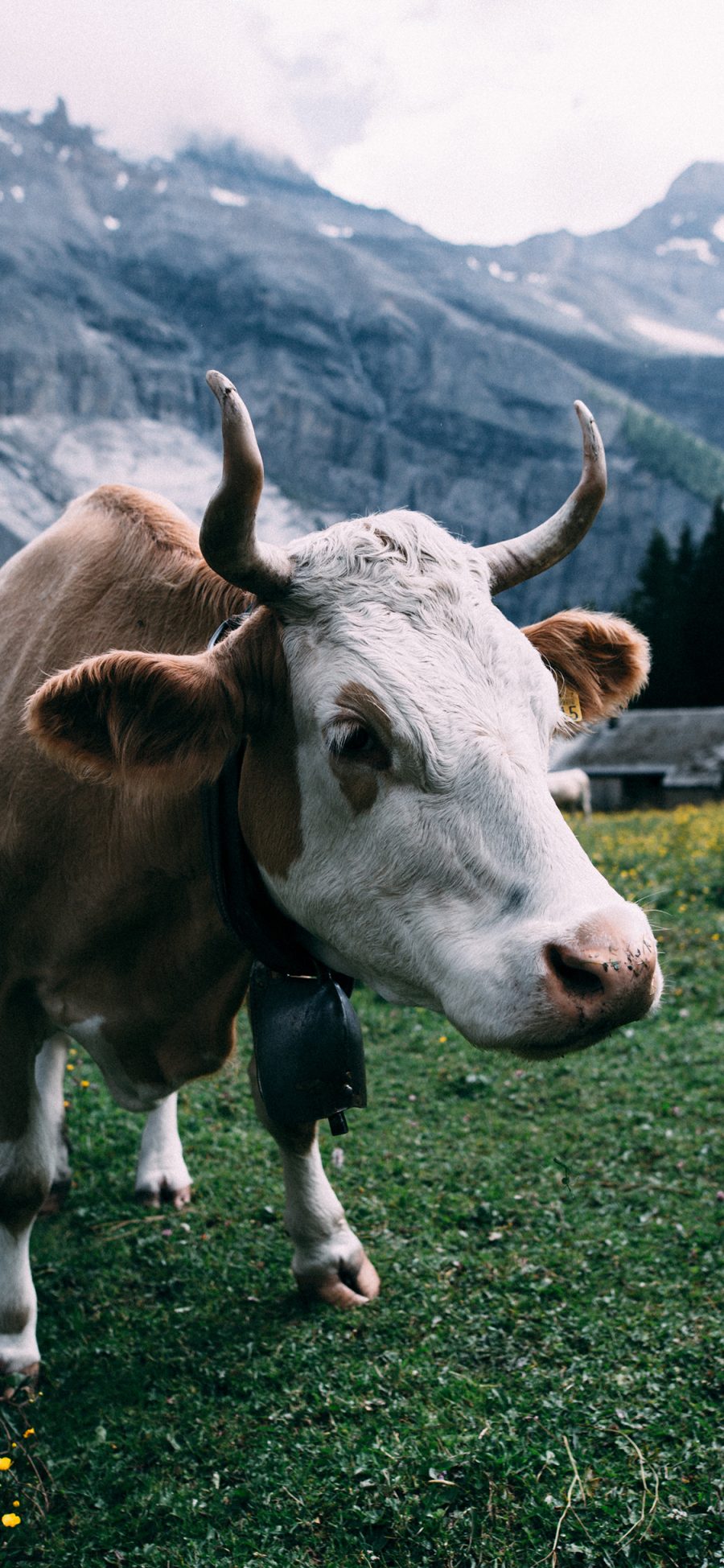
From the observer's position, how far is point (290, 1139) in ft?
14.3

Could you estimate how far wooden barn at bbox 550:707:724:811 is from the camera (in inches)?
1688

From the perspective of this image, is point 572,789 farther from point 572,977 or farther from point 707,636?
point 707,636

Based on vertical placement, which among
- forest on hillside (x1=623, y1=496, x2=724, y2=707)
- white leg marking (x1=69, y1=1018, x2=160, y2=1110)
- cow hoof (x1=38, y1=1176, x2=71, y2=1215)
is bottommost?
forest on hillside (x1=623, y1=496, x2=724, y2=707)

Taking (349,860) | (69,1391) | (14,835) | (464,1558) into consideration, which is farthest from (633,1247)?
(14,835)

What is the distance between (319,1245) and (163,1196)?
1.38 metres

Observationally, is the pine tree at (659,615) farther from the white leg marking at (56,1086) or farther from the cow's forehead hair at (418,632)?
the cow's forehead hair at (418,632)

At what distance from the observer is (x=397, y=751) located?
9.23 feet

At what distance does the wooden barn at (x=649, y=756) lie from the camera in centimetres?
4288

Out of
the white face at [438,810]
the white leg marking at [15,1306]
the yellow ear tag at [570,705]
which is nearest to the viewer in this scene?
the white face at [438,810]

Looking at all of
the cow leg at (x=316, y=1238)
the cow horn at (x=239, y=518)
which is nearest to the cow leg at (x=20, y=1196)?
the cow leg at (x=316, y=1238)

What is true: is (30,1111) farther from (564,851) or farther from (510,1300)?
(564,851)

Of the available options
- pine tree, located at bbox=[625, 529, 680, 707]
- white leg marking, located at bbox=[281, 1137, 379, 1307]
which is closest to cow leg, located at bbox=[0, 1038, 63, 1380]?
white leg marking, located at bbox=[281, 1137, 379, 1307]

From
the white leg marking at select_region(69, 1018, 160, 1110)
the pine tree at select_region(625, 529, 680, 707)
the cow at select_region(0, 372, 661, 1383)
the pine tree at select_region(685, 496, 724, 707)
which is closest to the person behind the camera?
the cow at select_region(0, 372, 661, 1383)

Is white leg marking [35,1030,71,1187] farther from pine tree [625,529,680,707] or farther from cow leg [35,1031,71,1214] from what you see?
pine tree [625,529,680,707]
